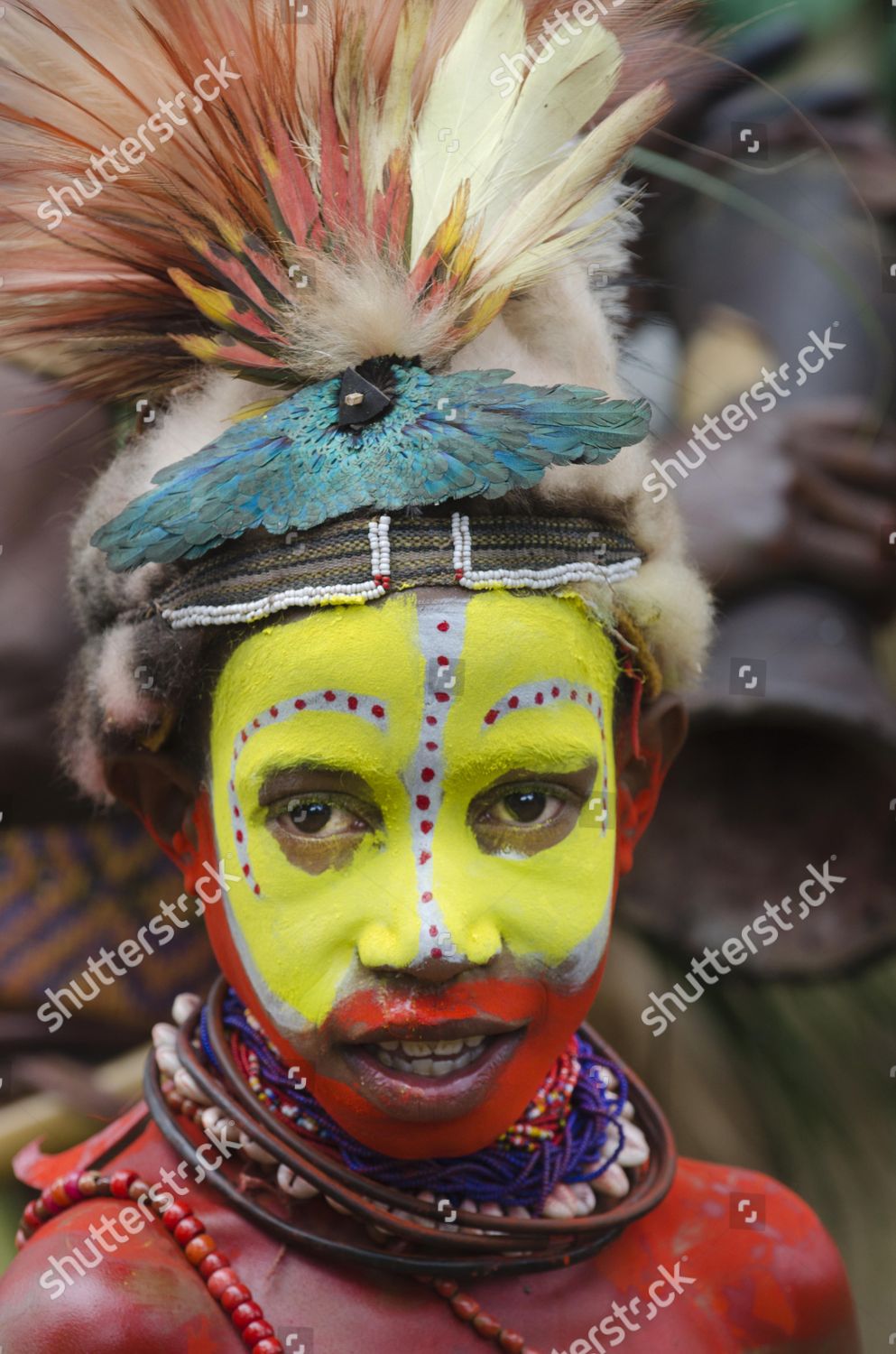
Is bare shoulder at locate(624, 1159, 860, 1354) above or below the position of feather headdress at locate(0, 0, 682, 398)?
below

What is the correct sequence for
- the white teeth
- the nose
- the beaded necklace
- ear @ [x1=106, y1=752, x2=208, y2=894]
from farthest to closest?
ear @ [x1=106, y1=752, x2=208, y2=894], the beaded necklace, the white teeth, the nose

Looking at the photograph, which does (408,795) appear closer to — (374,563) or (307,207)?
(374,563)

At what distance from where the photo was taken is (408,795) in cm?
173

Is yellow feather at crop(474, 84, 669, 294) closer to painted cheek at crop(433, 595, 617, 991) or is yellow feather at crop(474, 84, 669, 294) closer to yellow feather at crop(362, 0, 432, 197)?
yellow feather at crop(362, 0, 432, 197)

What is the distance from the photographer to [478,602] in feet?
5.74

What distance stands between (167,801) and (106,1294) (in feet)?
2.07

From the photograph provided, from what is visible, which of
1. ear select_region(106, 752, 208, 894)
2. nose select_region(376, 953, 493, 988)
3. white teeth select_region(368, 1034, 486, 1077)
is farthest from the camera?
ear select_region(106, 752, 208, 894)

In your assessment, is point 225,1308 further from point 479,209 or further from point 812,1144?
point 812,1144

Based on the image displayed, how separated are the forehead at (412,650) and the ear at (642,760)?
286 millimetres

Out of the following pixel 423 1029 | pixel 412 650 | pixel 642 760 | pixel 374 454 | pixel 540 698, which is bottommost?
pixel 642 760

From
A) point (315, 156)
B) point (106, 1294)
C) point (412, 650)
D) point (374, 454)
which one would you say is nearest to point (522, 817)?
point (412, 650)

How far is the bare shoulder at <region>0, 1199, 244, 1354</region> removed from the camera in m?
1.66

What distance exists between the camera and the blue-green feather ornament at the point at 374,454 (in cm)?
172

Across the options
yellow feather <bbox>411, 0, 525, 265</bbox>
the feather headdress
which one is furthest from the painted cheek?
yellow feather <bbox>411, 0, 525, 265</bbox>
